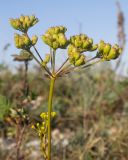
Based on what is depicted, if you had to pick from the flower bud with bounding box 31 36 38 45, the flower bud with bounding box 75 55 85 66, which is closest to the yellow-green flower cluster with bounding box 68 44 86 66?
the flower bud with bounding box 75 55 85 66

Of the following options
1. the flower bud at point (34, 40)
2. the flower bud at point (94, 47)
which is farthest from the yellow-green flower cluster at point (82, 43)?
the flower bud at point (34, 40)

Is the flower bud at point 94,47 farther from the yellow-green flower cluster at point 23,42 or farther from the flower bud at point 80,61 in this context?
the yellow-green flower cluster at point 23,42

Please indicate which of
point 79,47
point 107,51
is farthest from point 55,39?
point 107,51

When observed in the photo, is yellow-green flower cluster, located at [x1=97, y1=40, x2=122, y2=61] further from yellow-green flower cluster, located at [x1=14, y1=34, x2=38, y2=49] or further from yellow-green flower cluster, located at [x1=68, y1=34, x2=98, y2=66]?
yellow-green flower cluster, located at [x1=14, y1=34, x2=38, y2=49]

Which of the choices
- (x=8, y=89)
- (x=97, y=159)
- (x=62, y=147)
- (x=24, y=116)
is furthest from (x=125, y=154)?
(x=8, y=89)

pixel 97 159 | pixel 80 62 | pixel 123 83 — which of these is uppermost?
pixel 80 62

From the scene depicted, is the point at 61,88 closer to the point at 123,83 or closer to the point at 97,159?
the point at 123,83
